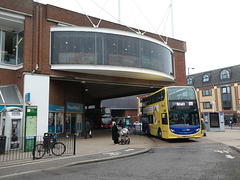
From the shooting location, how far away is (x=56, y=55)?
17.6m

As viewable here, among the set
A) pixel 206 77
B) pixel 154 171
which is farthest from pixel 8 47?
pixel 206 77

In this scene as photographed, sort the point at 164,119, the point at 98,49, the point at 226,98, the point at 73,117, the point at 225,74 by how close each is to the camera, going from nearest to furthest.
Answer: the point at 164,119 < the point at 98,49 < the point at 73,117 < the point at 226,98 < the point at 225,74

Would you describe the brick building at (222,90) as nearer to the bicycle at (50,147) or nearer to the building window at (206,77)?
the building window at (206,77)

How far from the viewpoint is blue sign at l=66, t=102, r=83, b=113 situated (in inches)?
890

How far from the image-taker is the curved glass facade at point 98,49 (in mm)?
17672

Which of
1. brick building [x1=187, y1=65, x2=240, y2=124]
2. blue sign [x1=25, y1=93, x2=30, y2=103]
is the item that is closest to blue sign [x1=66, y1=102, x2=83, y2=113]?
blue sign [x1=25, y1=93, x2=30, y2=103]

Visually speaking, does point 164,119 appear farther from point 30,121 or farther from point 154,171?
point 154,171

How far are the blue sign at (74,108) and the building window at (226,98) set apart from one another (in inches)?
1546

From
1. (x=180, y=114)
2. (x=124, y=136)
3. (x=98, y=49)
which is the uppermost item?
(x=98, y=49)

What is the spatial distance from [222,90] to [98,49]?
43880mm

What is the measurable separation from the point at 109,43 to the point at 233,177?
14357 mm

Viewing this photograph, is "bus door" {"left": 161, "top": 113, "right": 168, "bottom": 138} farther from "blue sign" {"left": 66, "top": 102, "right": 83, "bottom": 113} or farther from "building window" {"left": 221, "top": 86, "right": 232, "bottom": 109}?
"building window" {"left": 221, "top": 86, "right": 232, "bottom": 109}

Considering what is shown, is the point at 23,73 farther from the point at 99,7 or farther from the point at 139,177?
the point at 139,177

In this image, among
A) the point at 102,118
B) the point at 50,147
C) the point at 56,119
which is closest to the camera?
the point at 50,147
